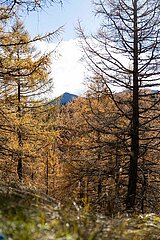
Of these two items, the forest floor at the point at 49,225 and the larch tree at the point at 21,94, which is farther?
the larch tree at the point at 21,94

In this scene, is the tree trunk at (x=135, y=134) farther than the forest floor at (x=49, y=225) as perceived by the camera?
Yes

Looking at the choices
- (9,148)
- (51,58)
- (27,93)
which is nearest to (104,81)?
(51,58)

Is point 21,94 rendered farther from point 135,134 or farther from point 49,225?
point 49,225

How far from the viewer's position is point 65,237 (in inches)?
67.7

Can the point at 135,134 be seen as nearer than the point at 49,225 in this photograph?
No

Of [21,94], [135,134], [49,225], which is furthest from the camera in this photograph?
[21,94]

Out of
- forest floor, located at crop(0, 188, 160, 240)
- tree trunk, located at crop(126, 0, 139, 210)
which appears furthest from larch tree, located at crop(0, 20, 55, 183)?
forest floor, located at crop(0, 188, 160, 240)

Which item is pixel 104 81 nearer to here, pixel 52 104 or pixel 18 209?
pixel 18 209

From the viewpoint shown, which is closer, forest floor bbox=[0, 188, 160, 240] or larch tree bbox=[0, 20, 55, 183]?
forest floor bbox=[0, 188, 160, 240]

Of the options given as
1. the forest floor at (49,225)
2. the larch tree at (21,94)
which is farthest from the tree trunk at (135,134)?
the forest floor at (49,225)

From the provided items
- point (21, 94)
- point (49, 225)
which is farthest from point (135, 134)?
point (21, 94)

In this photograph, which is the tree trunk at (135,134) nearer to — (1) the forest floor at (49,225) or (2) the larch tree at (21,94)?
(2) the larch tree at (21,94)

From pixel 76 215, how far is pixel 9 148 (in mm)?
10455

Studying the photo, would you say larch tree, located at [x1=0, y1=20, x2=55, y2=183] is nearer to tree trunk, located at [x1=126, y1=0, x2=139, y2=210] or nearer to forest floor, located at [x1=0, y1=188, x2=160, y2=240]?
tree trunk, located at [x1=126, y1=0, x2=139, y2=210]
